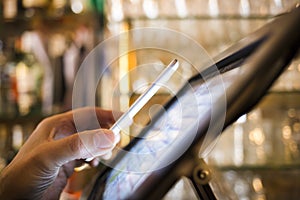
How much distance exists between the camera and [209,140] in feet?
1.22

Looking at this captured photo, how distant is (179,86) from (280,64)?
210mm

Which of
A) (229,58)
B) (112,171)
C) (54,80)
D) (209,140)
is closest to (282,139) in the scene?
(54,80)

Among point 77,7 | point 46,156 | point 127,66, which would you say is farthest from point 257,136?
point 46,156

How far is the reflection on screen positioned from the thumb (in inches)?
1.4

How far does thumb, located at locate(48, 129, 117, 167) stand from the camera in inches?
20.1

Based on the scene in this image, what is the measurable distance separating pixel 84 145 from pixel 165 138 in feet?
0.29

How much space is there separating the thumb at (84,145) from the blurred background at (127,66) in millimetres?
1105

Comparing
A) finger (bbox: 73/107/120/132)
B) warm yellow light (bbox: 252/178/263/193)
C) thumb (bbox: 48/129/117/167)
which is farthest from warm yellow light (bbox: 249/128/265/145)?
thumb (bbox: 48/129/117/167)

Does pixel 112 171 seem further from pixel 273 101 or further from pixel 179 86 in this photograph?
pixel 273 101

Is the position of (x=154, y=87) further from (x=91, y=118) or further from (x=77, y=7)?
(x=77, y=7)

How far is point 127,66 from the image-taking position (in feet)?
5.50

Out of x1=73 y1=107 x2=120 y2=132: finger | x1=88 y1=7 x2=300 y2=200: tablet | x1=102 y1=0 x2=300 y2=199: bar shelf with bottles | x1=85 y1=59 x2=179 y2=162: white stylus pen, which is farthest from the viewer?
x1=102 y1=0 x2=300 y2=199: bar shelf with bottles

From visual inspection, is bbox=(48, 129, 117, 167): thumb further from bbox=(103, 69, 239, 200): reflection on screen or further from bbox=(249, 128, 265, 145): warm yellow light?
bbox=(249, 128, 265, 145): warm yellow light

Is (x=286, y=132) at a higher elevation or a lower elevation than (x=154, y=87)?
lower
